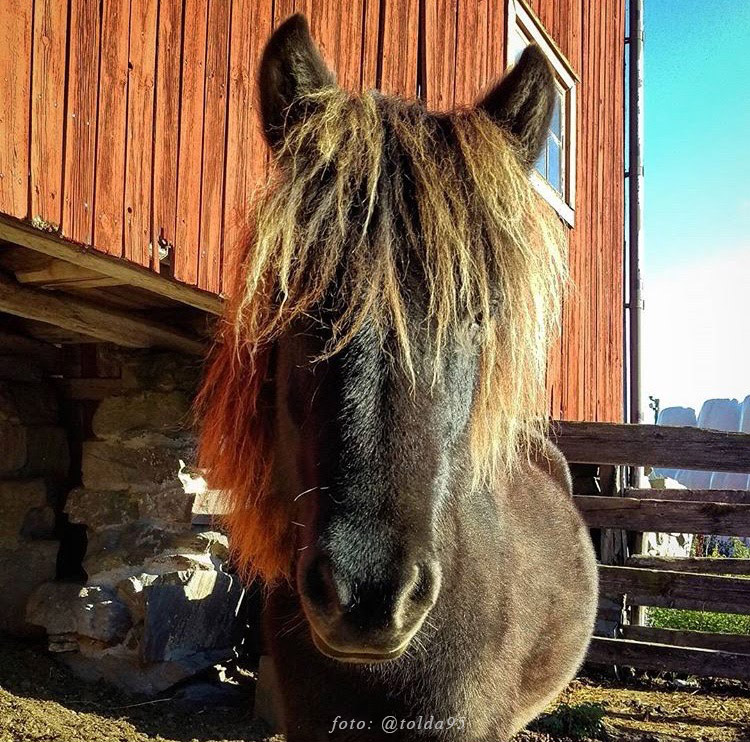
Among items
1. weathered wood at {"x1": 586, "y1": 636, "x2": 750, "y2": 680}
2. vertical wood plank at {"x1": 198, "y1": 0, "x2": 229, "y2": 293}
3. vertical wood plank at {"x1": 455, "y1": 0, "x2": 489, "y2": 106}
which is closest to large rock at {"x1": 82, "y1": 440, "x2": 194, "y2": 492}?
vertical wood plank at {"x1": 198, "y1": 0, "x2": 229, "y2": 293}

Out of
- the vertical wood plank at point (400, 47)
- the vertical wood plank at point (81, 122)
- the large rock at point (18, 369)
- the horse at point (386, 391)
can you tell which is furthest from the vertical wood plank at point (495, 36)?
the horse at point (386, 391)

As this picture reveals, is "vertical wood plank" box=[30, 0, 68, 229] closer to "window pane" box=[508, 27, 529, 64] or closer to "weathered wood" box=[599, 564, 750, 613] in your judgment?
"window pane" box=[508, 27, 529, 64]

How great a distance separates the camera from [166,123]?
3.50 m

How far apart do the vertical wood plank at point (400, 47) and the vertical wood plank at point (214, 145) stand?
1486 mm

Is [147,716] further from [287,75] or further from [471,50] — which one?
[471,50]

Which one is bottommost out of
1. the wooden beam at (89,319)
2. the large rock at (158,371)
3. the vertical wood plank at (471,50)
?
the large rock at (158,371)

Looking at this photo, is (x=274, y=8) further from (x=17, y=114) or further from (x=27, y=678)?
(x=27, y=678)

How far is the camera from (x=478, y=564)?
195 cm

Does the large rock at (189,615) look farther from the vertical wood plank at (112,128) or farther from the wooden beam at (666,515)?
the wooden beam at (666,515)

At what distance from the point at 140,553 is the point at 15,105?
8.77 feet

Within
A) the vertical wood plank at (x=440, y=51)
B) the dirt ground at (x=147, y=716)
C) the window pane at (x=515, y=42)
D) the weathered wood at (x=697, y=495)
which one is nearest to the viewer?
the dirt ground at (x=147, y=716)

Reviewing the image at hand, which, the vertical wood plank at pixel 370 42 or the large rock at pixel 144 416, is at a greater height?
the vertical wood plank at pixel 370 42

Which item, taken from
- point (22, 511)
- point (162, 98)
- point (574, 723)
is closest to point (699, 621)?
point (574, 723)

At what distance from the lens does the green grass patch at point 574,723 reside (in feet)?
15.6
